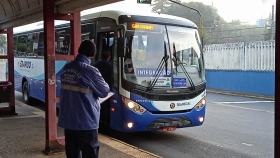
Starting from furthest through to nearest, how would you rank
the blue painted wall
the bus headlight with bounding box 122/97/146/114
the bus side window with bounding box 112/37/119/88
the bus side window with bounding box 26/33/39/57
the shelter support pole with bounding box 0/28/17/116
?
the blue painted wall, the bus side window with bounding box 26/33/39/57, the shelter support pole with bounding box 0/28/17/116, the bus side window with bounding box 112/37/119/88, the bus headlight with bounding box 122/97/146/114

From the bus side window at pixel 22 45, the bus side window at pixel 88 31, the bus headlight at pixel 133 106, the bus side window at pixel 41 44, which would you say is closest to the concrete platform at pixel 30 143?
the bus headlight at pixel 133 106

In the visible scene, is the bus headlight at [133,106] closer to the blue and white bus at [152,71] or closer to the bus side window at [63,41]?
the blue and white bus at [152,71]

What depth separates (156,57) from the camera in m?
7.59

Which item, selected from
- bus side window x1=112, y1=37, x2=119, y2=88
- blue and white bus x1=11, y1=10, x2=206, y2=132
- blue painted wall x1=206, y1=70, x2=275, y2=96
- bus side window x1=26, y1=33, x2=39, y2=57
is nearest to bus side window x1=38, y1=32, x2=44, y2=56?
bus side window x1=26, y1=33, x2=39, y2=57

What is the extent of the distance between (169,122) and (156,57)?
56.6 inches

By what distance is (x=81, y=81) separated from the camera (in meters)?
4.11

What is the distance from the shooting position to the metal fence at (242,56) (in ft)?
62.1

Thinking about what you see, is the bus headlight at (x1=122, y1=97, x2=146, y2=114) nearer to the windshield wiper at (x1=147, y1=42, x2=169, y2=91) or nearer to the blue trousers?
the windshield wiper at (x1=147, y1=42, x2=169, y2=91)

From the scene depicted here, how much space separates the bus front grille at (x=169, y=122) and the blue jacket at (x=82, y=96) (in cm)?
325

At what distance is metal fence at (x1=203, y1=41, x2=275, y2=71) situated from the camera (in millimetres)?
18930

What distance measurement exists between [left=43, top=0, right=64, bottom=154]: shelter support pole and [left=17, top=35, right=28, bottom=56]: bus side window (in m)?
8.08

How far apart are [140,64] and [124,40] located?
615 millimetres

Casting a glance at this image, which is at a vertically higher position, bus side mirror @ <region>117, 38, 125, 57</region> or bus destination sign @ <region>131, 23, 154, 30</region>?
bus destination sign @ <region>131, 23, 154, 30</region>

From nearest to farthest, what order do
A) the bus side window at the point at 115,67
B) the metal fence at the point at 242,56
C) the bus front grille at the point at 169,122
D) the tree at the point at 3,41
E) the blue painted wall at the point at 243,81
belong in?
the bus front grille at the point at 169,122 < the bus side window at the point at 115,67 < the tree at the point at 3,41 < the blue painted wall at the point at 243,81 < the metal fence at the point at 242,56
